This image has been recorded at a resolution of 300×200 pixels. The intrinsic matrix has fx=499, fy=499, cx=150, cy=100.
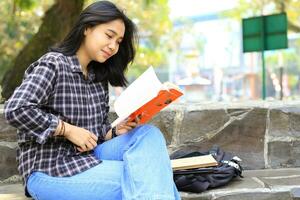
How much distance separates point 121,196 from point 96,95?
55 cm

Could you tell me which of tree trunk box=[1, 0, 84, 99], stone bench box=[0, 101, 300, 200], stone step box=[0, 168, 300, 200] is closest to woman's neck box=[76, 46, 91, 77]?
stone step box=[0, 168, 300, 200]

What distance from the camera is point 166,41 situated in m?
23.1

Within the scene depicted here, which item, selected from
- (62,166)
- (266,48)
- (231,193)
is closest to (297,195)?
(231,193)

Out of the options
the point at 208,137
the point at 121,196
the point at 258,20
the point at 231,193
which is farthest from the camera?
the point at 258,20

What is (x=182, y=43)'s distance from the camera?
96.0 feet

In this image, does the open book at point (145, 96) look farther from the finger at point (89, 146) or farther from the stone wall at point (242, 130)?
the stone wall at point (242, 130)

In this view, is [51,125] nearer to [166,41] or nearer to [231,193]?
[231,193]

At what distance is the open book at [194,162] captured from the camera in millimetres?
2625

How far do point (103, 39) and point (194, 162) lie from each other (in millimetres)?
877

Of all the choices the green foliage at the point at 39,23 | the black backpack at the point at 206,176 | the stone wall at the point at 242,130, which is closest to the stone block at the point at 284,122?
the stone wall at the point at 242,130

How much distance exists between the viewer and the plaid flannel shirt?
1978 millimetres

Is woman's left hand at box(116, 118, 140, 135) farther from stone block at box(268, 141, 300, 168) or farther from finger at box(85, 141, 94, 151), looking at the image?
stone block at box(268, 141, 300, 168)

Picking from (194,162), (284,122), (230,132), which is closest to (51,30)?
(230,132)

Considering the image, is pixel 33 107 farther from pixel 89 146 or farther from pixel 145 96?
pixel 145 96
